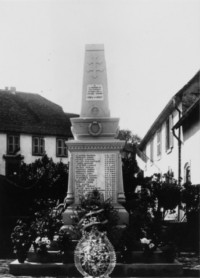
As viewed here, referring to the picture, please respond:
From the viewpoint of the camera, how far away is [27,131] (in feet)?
146

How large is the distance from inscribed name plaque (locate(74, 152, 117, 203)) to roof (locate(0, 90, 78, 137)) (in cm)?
3122

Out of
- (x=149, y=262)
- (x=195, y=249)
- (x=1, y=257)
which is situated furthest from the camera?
(x=195, y=249)

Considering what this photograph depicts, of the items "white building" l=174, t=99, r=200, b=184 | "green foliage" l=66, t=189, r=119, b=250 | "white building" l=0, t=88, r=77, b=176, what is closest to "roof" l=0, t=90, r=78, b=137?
"white building" l=0, t=88, r=77, b=176

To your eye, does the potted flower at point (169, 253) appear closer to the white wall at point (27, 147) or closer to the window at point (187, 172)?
the window at point (187, 172)

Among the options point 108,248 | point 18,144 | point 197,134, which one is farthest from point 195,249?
point 18,144

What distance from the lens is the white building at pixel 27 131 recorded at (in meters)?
43.5

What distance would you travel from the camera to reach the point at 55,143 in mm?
46000

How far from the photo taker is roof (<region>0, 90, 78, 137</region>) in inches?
1740

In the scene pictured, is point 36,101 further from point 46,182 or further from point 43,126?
point 46,182

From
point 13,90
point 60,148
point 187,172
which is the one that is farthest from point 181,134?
point 13,90

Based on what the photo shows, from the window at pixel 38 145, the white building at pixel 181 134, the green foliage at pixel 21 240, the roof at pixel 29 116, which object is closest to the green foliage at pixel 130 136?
the roof at pixel 29 116

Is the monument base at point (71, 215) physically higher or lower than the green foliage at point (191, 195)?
lower

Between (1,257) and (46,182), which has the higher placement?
(46,182)

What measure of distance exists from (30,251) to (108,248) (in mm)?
3635
